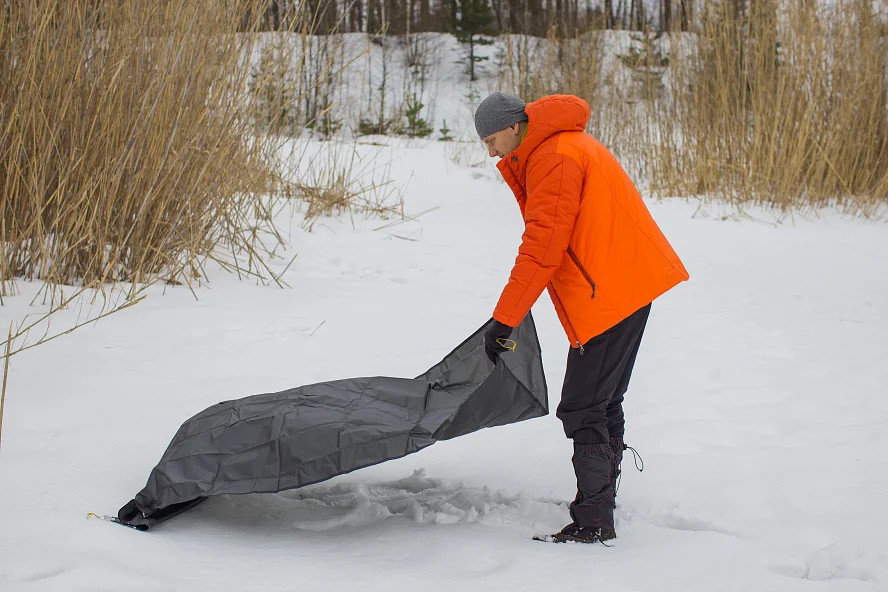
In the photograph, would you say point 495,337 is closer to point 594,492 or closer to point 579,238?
point 579,238

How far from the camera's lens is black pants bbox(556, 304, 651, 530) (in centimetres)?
199

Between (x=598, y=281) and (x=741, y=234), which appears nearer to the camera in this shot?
(x=598, y=281)

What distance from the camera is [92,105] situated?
11.7 feet

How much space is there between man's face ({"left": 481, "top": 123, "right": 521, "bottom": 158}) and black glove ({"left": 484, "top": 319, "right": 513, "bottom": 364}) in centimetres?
44

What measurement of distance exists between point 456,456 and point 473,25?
53.6ft

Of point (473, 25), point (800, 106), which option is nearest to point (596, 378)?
point (800, 106)

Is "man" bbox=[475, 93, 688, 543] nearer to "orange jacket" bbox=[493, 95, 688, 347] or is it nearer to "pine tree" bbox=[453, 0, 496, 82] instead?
"orange jacket" bbox=[493, 95, 688, 347]

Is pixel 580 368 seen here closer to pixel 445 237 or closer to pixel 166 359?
pixel 166 359

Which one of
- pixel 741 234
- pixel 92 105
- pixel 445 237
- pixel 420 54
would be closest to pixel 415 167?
pixel 445 237

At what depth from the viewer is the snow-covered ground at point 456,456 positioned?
1.75 metres

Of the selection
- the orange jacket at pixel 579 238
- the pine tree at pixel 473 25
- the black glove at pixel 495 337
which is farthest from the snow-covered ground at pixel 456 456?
the pine tree at pixel 473 25

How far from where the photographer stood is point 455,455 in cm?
261

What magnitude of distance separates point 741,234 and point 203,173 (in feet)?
13.8

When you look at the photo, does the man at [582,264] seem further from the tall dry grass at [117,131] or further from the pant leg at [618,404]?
the tall dry grass at [117,131]
